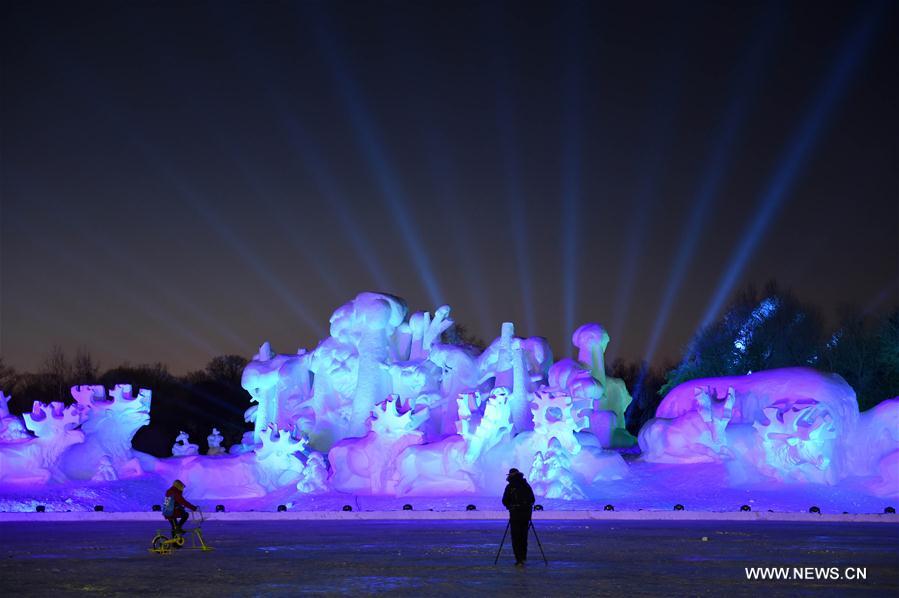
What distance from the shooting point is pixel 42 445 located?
32.2 m

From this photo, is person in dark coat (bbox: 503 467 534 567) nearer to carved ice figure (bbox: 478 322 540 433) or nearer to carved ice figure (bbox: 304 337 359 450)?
carved ice figure (bbox: 478 322 540 433)

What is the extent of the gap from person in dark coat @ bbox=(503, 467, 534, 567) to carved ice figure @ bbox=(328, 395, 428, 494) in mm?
17342

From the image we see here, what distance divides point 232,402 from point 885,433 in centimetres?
4765

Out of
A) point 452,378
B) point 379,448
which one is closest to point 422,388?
point 452,378

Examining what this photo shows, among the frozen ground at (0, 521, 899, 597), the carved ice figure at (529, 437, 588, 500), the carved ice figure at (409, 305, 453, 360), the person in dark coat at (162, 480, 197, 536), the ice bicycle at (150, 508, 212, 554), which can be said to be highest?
the carved ice figure at (409, 305, 453, 360)

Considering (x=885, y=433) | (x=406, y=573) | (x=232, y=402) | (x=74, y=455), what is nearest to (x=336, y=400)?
(x=74, y=455)

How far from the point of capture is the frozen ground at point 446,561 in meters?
9.59

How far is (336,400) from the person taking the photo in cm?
3434

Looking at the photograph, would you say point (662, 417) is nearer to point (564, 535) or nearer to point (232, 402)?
point (564, 535)

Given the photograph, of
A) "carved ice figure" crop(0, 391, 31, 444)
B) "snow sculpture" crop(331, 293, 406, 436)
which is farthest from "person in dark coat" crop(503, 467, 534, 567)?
"carved ice figure" crop(0, 391, 31, 444)

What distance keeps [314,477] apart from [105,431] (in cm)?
840

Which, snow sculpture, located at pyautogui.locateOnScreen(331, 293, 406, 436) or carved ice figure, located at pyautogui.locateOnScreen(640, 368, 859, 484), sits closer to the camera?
carved ice figure, located at pyautogui.locateOnScreen(640, 368, 859, 484)

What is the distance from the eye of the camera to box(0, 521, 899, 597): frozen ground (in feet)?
31.5

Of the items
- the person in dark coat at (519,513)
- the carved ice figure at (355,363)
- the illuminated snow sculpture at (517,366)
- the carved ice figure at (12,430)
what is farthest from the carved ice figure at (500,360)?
the person in dark coat at (519,513)
